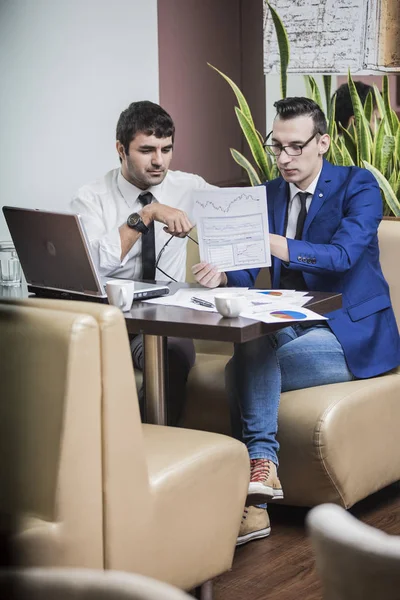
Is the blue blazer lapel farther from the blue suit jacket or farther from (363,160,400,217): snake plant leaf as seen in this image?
(363,160,400,217): snake plant leaf

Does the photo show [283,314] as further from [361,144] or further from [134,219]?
[361,144]

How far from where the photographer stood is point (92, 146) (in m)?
3.74

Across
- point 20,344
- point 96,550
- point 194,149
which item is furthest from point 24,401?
point 194,149

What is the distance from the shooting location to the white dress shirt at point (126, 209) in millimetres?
2938

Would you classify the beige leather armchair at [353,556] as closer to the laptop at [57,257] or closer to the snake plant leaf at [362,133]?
the laptop at [57,257]

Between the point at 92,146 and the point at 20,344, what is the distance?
6.99 ft

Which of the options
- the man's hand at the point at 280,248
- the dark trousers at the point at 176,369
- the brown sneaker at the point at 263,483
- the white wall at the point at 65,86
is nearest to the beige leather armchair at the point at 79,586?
the brown sneaker at the point at 263,483

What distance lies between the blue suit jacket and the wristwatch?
1.00 feet

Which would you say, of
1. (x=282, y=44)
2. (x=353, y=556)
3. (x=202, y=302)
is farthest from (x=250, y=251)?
(x=353, y=556)

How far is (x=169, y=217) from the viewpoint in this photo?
266 centimetres

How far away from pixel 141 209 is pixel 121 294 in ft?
2.20

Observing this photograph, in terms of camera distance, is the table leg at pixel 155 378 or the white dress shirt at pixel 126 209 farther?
the white dress shirt at pixel 126 209

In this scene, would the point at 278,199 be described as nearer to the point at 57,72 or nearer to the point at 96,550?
the point at 57,72

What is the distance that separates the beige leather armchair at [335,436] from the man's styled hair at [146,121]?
31.9 inches
